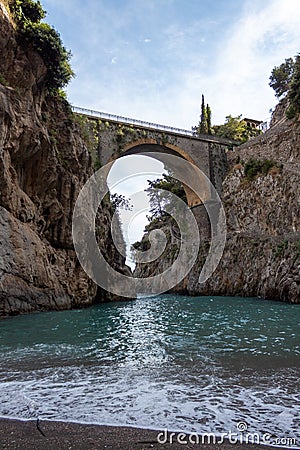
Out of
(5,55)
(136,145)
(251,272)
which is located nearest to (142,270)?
(136,145)

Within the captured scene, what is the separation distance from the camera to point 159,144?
29.0 m

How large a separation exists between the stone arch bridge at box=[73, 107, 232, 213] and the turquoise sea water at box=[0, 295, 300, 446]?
66.3 ft

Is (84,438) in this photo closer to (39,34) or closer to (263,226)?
(39,34)

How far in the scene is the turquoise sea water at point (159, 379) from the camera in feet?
10.0

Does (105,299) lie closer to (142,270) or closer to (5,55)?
(5,55)

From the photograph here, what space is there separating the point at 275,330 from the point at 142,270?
33063mm

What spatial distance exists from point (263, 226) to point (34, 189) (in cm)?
1598

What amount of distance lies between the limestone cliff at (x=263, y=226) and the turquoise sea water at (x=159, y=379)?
11296 mm

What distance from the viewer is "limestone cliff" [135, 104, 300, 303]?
19.0 metres

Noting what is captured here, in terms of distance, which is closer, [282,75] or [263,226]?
[263,226]

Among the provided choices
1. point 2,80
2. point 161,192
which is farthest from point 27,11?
point 161,192

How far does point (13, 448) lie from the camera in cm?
236

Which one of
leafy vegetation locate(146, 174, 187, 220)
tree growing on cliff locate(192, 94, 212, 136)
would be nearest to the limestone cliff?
leafy vegetation locate(146, 174, 187, 220)

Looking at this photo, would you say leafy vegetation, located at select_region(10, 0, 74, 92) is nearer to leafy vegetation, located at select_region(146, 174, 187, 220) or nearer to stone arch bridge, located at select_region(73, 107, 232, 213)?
stone arch bridge, located at select_region(73, 107, 232, 213)
